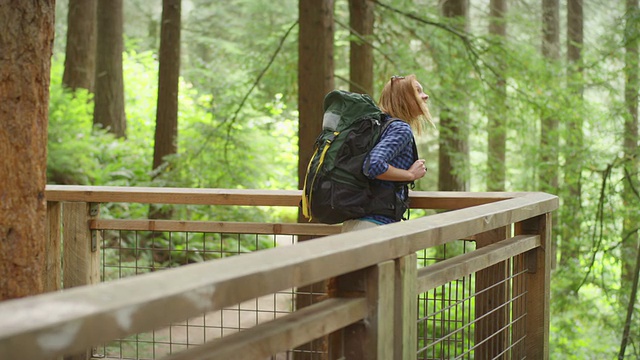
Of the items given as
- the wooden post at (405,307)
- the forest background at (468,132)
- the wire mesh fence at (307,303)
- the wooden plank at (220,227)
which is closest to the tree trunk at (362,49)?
the forest background at (468,132)

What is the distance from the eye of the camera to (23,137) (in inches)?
173

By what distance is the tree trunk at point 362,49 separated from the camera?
11.4 m

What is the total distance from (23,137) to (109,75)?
13633mm

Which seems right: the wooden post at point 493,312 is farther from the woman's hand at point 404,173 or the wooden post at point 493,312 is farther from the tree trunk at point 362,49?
the tree trunk at point 362,49

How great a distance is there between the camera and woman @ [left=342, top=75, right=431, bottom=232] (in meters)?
4.14

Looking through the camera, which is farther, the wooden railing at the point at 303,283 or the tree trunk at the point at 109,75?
the tree trunk at the point at 109,75

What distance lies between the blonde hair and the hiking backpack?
0.12m

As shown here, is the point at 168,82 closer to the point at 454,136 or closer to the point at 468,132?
the point at 454,136

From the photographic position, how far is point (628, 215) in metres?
12.9

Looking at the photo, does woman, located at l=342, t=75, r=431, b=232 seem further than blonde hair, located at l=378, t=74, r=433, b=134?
No

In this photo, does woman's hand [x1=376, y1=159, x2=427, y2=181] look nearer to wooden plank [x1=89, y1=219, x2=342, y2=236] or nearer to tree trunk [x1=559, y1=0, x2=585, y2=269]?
wooden plank [x1=89, y1=219, x2=342, y2=236]

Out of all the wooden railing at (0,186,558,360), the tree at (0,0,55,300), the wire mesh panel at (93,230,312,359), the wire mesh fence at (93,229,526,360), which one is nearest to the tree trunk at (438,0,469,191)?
the wire mesh fence at (93,229,526,360)

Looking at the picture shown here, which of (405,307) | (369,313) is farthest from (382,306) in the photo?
(405,307)

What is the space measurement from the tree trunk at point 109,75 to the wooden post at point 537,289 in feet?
47.0
